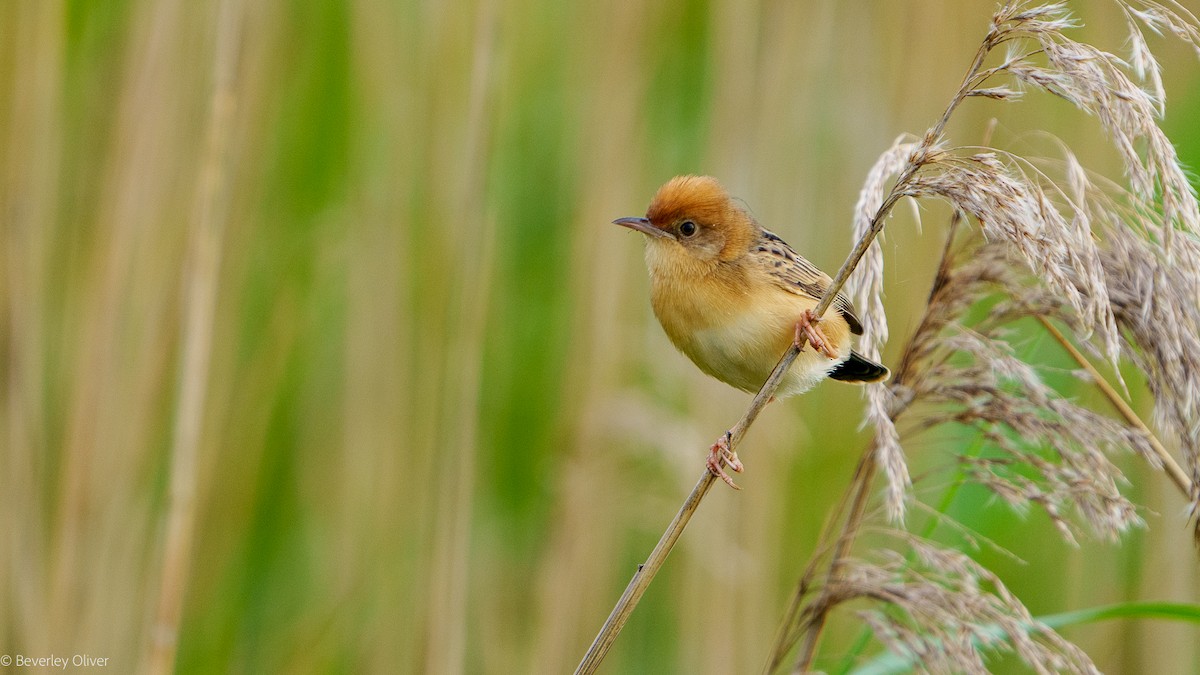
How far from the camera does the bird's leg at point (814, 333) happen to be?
2.07 m

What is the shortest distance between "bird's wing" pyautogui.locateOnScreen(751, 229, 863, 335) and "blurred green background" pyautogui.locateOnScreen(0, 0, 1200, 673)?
0.55ft

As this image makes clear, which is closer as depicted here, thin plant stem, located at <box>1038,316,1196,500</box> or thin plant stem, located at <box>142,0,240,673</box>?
thin plant stem, located at <box>1038,316,1196,500</box>

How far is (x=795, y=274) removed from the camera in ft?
8.89

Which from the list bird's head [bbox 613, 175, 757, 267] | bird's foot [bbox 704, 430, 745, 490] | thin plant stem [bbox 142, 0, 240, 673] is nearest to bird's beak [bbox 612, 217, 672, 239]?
bird's head [bbox 613, 175, 757, 267]

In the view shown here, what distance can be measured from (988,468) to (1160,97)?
27.3 inches

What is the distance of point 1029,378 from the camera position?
1.94 m

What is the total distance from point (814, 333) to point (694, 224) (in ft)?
1.61

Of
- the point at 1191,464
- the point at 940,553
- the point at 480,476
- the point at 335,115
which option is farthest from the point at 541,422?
the point at 1191,464

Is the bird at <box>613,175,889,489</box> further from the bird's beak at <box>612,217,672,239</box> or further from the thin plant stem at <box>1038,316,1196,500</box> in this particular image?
the thin plant stem at <box>1038,316,1196,500</box>

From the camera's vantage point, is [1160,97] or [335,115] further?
[335,115]

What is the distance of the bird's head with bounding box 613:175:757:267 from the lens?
2629mm

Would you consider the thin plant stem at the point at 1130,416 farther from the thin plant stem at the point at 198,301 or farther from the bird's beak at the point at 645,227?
the thin plant stem at the point at 198,301

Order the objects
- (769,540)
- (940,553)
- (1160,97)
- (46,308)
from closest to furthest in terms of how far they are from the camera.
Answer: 1. (1160,97)
2. (940,553)
3. (46,308)
4. (769,540)

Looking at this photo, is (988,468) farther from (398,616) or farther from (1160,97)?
(398,616)
